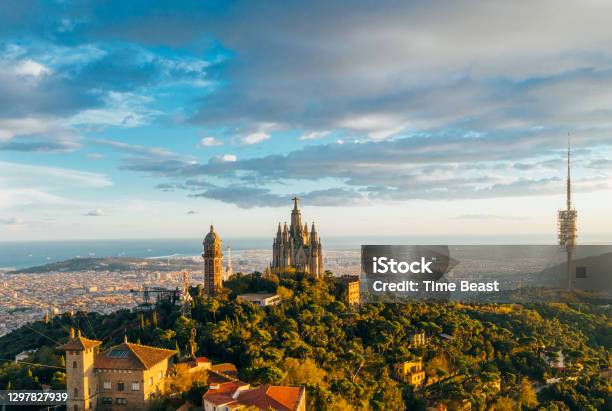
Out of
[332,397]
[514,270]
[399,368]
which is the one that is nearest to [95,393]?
[332,397]

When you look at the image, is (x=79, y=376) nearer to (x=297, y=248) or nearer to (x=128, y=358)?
(x=128, y=358)

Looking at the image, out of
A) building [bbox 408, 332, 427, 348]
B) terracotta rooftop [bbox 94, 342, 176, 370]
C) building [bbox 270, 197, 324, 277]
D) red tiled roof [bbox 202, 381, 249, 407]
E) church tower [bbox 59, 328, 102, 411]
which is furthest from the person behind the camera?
building [bbox 270, 197, 324, 277]

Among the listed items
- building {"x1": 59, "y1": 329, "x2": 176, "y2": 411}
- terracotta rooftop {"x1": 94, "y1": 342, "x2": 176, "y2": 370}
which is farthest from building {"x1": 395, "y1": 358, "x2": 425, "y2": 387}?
building {"x1": 59, "y1": 329, "x2": 176, "y2": 411}

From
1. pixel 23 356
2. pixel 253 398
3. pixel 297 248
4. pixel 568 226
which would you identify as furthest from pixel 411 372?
pixel 568 226

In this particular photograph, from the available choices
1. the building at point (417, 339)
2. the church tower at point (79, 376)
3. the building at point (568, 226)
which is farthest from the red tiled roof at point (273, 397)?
the building at point (568, 226)

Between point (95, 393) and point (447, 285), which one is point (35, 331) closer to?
point (95, 393)

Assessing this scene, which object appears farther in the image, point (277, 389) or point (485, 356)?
point (485, 356)

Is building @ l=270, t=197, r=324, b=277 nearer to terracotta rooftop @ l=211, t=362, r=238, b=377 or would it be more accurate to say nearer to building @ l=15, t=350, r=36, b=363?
building @ l=15, t=350, r=36, b=363
